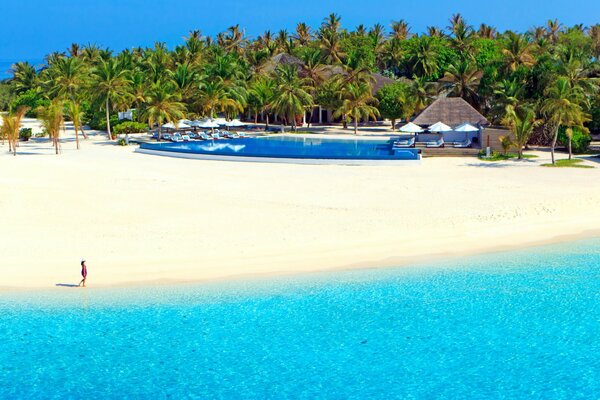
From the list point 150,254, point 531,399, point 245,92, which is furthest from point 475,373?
point 245,92

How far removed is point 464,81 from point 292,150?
17.5 metres

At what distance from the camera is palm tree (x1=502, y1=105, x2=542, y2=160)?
4034 centimetres

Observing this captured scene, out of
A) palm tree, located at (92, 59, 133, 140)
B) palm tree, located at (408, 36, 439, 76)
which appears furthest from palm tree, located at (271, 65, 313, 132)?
palm tree, located at (408, 36, 439, 76)

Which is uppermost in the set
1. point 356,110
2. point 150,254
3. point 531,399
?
point 356,110

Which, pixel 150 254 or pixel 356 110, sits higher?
pixel 356 110

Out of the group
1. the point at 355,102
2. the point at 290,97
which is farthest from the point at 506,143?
the point at 290,97

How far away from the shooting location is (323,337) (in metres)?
16.4

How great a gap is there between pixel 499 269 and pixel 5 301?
13.8m

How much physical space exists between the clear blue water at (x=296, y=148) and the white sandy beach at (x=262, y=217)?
433 cm

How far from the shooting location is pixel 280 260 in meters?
21.3

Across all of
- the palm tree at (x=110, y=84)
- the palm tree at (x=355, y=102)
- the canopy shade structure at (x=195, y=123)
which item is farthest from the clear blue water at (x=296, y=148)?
the palm tree at (x=110, y=84)

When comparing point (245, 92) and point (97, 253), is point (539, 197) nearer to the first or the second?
point (97, 253)

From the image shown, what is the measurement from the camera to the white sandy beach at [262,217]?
21.2 meters

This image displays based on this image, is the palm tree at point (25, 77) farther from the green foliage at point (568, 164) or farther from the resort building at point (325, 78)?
the green foliage at point (568, 164)
